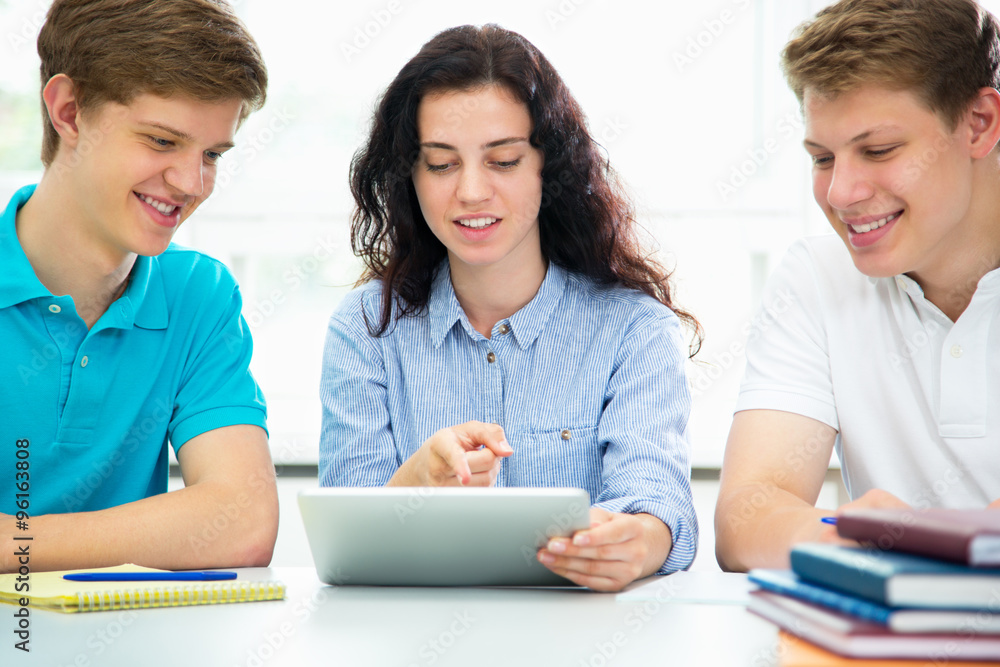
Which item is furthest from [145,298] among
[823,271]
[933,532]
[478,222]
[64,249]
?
[933,532]

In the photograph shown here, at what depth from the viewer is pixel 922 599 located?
654 millimetres

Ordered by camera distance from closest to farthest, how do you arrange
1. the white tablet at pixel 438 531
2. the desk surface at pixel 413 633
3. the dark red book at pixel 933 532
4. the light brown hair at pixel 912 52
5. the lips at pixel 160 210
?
1. the dark red book at pixel 933 532
2. the desk surface at pixel 413 633
3. the white tablet at pixel 438 531
4. the light brown hair at pixel 912 52
5. the lips at pixel 160 210

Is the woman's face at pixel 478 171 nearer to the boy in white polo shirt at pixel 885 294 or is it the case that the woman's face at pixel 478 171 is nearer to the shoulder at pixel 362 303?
the shoulder at pixel 362 303

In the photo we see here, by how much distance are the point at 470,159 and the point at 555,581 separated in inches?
32.1

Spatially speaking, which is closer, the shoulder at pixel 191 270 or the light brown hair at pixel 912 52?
the light brown hair at pixel 912 52

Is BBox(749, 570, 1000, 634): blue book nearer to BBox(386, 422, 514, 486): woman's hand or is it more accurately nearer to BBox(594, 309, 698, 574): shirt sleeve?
BBox(386, 422, 514, 486): woman's hand

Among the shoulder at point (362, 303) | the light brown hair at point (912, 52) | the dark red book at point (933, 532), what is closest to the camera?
the dark red book at point (933, 532)

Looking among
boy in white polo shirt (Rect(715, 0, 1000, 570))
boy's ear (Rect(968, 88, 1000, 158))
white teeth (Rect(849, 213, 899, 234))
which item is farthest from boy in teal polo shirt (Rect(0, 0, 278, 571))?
boy's ear (Rect(968, 88, 1000, 158))

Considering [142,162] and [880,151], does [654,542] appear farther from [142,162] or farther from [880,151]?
[142,162]

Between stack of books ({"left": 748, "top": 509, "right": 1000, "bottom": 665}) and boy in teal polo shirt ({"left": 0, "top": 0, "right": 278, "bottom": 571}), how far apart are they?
38.5 inches

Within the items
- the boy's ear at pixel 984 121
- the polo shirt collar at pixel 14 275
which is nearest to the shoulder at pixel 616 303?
the boy's ear at pixel 984 121

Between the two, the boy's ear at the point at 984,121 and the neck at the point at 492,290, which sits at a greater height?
the boy's ear at the point at 984,121

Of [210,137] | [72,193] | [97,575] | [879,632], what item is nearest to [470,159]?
[210,137]

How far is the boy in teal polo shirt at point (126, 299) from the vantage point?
4.75 feet
